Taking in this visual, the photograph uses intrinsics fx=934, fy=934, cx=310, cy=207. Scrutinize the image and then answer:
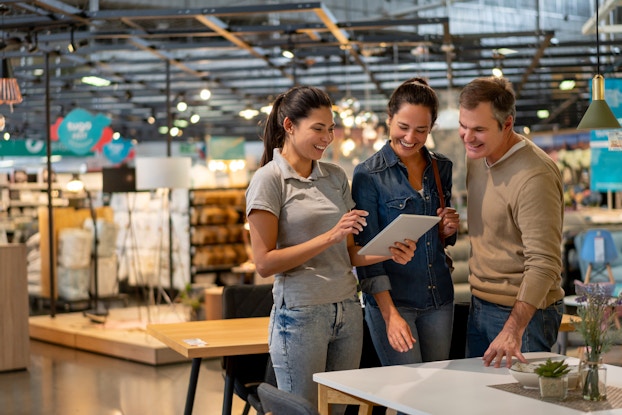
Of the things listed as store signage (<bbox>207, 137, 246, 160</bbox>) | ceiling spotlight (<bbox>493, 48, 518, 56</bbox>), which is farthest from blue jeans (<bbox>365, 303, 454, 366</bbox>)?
ceiling spotlight (<bbox>493, 48, 518, 56</bbox>)

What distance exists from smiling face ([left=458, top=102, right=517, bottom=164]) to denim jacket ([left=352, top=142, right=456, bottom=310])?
284 millimetres

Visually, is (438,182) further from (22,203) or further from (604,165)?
(22,203)

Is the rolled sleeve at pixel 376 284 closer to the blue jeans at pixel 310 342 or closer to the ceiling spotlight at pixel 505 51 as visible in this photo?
the blue jeans at pixel 310 342

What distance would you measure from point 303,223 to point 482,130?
2.35 feet

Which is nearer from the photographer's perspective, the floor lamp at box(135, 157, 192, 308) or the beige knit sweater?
the beige knit sweater

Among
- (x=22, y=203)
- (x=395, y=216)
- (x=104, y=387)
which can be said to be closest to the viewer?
(x=395, y=216)

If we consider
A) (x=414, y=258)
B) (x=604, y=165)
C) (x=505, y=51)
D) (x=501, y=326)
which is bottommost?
(x=501, y=326)

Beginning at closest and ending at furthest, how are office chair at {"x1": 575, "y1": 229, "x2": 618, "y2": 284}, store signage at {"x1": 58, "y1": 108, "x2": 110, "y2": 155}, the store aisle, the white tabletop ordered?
1. the white tabletop
2. the store aisle
3. office chair at {"x1": 575, "y1": 229, "x2": 618, "y2": 284}
4. store signage at {"x1": 58, "y1": 108, "x2": 110, "y2": 155}

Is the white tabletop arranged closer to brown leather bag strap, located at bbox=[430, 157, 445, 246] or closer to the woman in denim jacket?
the woman in denim jacket

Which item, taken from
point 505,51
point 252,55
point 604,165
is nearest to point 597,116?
point 604,165

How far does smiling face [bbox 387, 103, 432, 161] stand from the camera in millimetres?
3346

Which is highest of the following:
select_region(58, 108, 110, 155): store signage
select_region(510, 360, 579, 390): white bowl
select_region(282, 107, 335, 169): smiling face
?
select_region(58, 108, 110, 155): store signage

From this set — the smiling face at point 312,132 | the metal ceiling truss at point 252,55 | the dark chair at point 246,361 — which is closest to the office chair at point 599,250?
the metal ceiling truss at point 252,55

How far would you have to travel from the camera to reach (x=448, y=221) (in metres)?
3.54
